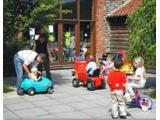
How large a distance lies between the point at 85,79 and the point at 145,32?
2641mm

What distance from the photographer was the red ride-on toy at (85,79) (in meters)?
13.1

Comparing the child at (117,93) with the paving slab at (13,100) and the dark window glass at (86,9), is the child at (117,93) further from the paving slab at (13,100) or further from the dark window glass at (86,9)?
the dark window glass at (86,9)

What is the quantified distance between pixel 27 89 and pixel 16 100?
749 millimetres

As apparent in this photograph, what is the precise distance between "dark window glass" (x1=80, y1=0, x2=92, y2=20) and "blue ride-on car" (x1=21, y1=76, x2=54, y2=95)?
9184 millimetres

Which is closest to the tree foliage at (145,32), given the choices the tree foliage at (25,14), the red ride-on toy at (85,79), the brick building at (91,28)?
the red ride-on toy at (85,79)

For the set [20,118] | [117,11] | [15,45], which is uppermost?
[117,11]

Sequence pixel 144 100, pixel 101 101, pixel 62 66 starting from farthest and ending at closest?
pixel 62 66, pixel 101 101, pixel 144 100

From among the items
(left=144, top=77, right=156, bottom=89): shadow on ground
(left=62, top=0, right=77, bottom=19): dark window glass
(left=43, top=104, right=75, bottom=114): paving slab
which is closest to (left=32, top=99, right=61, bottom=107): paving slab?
(left=43, top=104, right=75, bottom=114): paving slab

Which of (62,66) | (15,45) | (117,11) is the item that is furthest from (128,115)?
(117,11)

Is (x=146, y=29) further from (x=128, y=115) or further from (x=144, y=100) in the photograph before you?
(x=128, y=115)

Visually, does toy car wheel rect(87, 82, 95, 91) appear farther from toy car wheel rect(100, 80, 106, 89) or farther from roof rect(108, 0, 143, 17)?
roof rect(108, 0, 143, 17)

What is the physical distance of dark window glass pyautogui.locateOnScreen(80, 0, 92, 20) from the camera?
21047 millimetres

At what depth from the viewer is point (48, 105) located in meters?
10.8

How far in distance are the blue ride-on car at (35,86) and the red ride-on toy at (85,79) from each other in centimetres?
138
